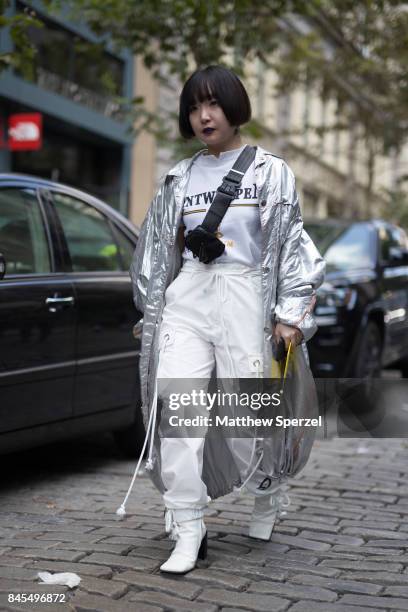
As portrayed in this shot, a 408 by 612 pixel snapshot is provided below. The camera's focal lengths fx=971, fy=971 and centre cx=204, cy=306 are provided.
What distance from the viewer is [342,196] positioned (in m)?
35.4

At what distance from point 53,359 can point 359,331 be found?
365 cm

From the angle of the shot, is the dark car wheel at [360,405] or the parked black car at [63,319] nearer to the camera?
the dark car wheel at [360,405]

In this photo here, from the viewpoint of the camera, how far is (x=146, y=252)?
3701 mm

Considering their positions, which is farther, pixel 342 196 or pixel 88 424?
pixel 342 196

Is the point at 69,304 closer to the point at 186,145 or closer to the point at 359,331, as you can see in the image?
the point at 359,331

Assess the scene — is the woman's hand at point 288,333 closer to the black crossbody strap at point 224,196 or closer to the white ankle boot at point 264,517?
the black crossbody strap at point 224,196

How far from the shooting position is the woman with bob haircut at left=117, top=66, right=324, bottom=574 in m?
3.49

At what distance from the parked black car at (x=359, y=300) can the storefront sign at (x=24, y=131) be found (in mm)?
5757

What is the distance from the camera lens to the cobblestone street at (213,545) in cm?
316

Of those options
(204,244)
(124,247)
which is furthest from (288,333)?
(124,247)

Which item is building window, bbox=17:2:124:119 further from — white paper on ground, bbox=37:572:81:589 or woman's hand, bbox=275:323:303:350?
white paper on ground, bbox=37:572:81:589

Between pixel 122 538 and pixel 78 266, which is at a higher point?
pixel 78 266

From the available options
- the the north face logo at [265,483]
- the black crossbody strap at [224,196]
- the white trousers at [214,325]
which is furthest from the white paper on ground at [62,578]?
the black crossbody strap at [224,196]

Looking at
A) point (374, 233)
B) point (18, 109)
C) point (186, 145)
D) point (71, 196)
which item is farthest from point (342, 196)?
point (71, 196)
